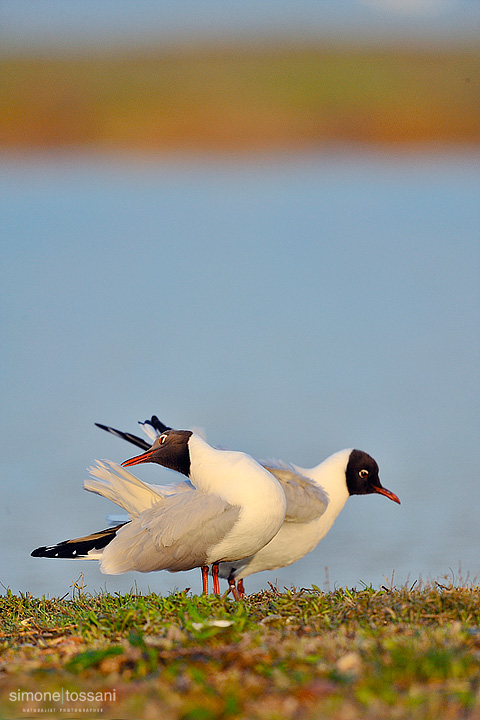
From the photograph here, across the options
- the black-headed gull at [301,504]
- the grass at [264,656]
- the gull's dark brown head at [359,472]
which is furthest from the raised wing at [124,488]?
the gull's dark brown head at [359,472]

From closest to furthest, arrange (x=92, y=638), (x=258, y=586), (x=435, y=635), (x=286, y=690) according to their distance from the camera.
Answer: (x=286, y=690) < (x=435, y=635) < (x=92, y=638) < (x=258, y=586)

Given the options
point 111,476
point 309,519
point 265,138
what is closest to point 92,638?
point 111,476

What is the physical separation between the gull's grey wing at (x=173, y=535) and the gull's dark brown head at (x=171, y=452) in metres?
0.24

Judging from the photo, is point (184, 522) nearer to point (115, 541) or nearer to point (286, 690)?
point (115, 541)

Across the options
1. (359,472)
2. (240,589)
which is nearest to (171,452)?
(240,589)

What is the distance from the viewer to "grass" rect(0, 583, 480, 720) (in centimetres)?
333

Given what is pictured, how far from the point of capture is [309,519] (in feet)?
22.0

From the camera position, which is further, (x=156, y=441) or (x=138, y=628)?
(x=156, y=441)

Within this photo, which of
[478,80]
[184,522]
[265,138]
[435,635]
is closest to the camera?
[435,635]

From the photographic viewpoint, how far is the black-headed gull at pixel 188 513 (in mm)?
5812

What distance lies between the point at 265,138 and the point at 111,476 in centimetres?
2353

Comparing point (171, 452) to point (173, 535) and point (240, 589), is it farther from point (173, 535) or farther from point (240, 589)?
point (240, 589)

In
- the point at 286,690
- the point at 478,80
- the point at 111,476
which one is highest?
the point at 478,80

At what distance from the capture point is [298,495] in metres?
6.55
